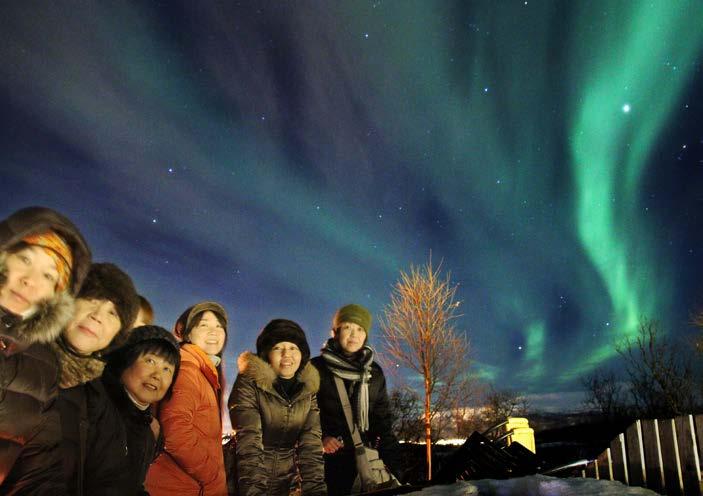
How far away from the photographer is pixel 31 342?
274 cm

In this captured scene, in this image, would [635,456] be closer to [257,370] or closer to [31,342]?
[257,370]

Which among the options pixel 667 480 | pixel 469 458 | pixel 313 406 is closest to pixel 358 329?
pixel 313 406

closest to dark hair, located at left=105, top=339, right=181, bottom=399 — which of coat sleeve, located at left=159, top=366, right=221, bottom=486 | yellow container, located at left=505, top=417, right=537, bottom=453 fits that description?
coat sleeve, located at left=159, top=366, right=221, bottom=486

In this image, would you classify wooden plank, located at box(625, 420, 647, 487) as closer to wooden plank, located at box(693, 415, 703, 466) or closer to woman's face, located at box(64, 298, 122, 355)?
wooden plank, located at box(693, 415, 703, 466)

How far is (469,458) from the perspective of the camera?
5.47m

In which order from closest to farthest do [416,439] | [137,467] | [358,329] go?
[137,467] → [358,329] → [416,439]

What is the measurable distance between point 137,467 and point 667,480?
526cm

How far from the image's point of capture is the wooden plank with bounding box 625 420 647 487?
506 centimetres

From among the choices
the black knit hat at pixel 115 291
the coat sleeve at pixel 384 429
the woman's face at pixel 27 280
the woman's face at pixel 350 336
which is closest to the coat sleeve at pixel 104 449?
the black knit hat at pixel 115 291

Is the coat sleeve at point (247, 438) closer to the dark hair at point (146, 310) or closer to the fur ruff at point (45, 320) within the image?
the dark hair at point (146, 310)

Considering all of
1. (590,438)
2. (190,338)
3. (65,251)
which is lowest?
(590,438)

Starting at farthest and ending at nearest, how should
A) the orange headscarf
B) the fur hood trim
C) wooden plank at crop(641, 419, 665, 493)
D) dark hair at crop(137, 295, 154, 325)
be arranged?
wooden plank at crop(641, 419, 665, 493) < the fur hood trim < dark hair at crop(137, 295, 154, 325) < the orange headscarf

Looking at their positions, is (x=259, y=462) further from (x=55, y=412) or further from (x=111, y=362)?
(x=55, y=412)

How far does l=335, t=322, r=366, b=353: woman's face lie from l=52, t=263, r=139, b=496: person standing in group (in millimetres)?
2567
